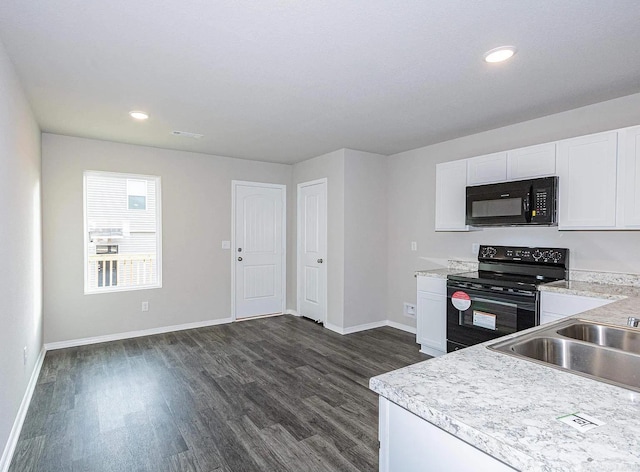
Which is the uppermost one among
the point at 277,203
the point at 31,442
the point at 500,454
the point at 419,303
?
the point at 277,203

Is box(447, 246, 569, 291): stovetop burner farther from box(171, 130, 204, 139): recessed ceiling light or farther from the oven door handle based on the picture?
box(171, 130, 204, 139): recessed ceiling light

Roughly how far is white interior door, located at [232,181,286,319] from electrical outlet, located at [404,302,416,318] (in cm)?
200

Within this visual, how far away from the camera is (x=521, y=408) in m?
0.88

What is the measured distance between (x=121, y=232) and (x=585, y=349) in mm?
4725

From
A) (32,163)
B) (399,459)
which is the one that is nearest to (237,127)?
(32,163)

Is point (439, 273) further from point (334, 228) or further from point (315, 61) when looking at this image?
point (315, 61)

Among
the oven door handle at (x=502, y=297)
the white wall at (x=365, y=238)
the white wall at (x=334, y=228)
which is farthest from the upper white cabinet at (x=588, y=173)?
the white wall at (x=334, y=228)

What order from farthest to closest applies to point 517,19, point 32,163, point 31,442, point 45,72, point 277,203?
point 277,203 < point 32,163 < point 45,72 < point 31,442 < point 517,19

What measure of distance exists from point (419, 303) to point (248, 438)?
2.32 meters

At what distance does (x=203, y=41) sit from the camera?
2.05m

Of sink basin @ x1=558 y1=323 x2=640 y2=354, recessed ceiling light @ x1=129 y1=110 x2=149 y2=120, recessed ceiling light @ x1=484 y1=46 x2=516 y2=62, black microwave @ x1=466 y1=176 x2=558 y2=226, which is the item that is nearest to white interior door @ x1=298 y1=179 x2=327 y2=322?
black microwave @ x1=466 y1=176 x2=558 y2=226

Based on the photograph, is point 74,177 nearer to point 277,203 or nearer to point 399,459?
point 277,203

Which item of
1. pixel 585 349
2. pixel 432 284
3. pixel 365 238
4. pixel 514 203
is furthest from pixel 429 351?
pixel 585 349

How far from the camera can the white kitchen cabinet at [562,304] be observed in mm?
2566
